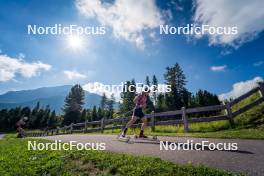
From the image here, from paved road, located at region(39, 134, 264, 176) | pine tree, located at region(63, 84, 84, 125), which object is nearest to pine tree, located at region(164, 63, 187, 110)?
pine tree, located at region(63, 84, 84, 125)

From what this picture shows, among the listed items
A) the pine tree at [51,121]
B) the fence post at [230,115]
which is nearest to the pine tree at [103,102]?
the pine tree at [51,121]

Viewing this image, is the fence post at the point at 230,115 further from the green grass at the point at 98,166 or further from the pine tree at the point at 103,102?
the pine tree at the point at 103,102

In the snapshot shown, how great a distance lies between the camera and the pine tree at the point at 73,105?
285 ft

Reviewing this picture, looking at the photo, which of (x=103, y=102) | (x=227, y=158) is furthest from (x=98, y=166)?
(x=103, y=102)

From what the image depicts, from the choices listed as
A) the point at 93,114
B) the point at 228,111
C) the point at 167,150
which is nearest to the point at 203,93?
the point at 93,114

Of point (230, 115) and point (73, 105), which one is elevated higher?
point (73, 105)

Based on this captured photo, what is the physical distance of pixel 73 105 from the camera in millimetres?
90375

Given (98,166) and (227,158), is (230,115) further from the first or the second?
(98,166)

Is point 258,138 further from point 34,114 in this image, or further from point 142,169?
point 34,114

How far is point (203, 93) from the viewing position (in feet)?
269

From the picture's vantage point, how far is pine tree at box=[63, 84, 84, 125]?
87.0 metres

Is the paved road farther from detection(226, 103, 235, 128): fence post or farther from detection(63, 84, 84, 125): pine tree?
detection(63, 84, 84, 125): pine tree

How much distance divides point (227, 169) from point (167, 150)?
7.91ft

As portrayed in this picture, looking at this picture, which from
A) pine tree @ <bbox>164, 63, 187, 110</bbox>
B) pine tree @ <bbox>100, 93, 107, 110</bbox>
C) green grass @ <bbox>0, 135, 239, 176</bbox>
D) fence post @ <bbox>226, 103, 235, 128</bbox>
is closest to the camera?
green grass @ <bbox>0, 135, 239, 176</bbox>
